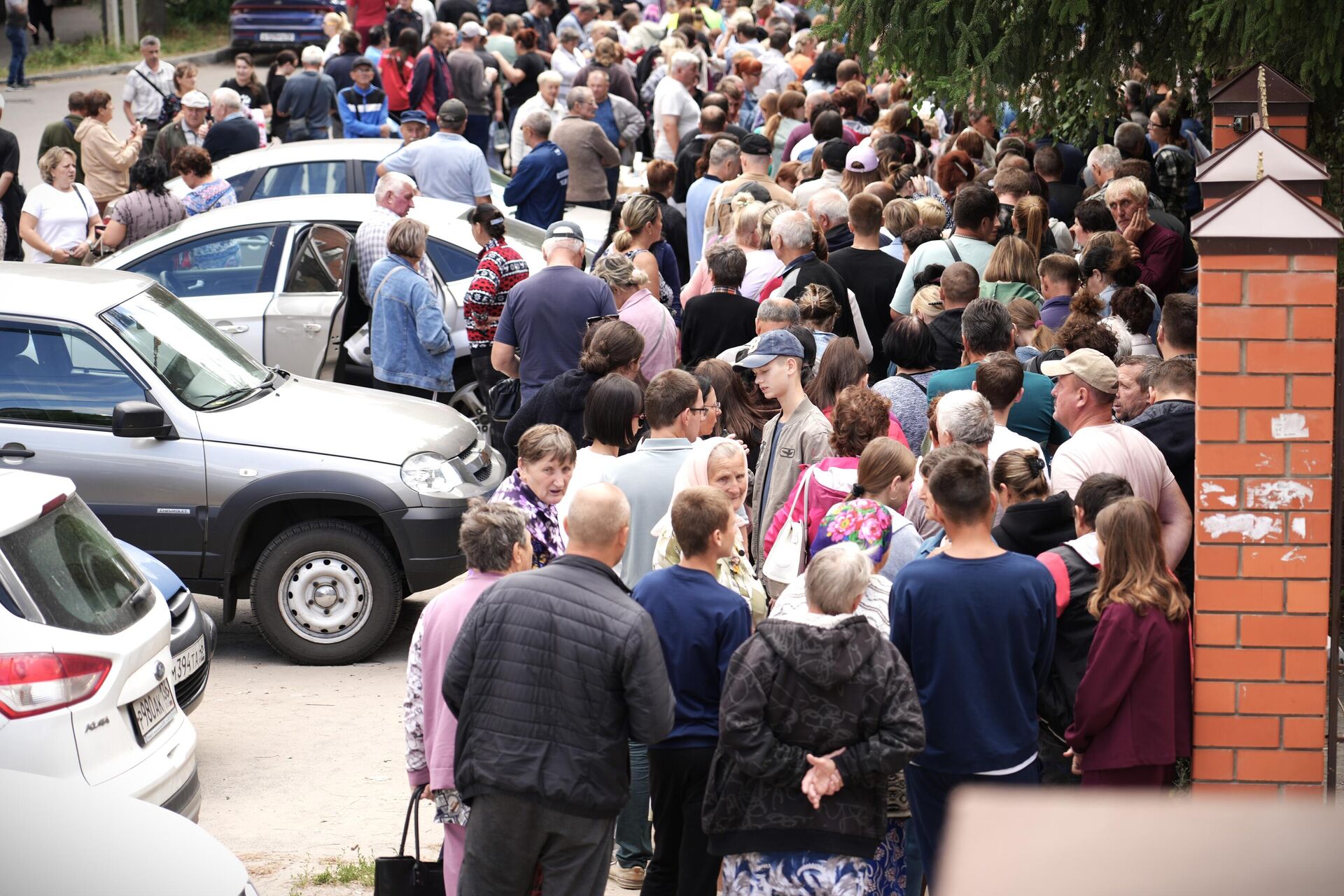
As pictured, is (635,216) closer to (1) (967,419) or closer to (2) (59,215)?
(1) (967,419)

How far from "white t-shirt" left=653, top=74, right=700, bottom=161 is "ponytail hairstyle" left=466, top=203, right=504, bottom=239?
7.07m

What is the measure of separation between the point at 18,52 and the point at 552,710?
25356 millimetres

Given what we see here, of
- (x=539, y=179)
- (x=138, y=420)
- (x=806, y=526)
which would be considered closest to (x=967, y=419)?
(x=806, y=526)

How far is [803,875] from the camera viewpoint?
4500 millimetres

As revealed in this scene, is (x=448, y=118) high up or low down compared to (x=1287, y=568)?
up

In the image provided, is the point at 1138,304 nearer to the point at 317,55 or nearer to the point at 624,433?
the point at 624,433

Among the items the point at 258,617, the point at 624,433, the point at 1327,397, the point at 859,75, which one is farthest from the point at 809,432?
the point at 859,75

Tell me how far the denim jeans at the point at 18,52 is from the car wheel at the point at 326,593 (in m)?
21.3

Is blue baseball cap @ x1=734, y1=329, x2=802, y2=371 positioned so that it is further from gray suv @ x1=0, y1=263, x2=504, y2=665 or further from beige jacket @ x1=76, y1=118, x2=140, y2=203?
beige jacket @ x1=76, y1=118, x2=140, y2=203

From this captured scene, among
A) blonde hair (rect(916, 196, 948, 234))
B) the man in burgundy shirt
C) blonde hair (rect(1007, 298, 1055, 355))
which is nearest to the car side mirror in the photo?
blonde hair (rect(1007, 298, 1055, 355))

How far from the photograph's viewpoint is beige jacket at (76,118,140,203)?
14531 mm

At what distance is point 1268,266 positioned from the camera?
14.7 ft

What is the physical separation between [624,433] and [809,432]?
79cm

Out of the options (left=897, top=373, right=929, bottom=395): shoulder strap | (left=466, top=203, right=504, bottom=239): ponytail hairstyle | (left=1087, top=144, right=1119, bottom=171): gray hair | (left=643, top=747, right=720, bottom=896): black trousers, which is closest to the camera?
(left=643, top=747, right=720, bottom=896): black trousers
